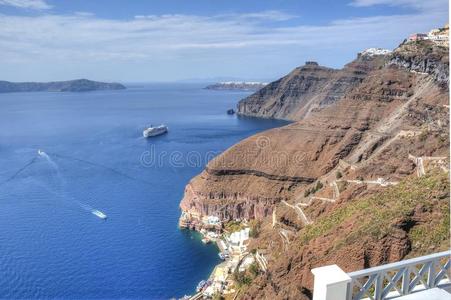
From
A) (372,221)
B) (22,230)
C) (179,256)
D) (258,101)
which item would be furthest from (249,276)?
(258,101)

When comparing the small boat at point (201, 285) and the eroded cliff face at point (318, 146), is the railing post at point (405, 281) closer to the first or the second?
the small boat at point (201, 285)

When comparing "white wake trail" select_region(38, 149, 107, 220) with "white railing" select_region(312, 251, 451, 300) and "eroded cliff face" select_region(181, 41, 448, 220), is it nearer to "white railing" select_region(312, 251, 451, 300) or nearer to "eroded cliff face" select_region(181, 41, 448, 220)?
"eroded cliff face" select_region(181, 41, 448, 220)

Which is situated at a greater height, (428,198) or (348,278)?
(348,278)

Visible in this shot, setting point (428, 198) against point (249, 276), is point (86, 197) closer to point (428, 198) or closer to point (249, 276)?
point (249, 276)

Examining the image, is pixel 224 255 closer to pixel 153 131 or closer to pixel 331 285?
pixel 331 285

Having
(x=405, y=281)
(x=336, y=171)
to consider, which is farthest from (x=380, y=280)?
(x=336, y=171)

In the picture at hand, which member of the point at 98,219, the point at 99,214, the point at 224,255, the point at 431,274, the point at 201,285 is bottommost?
the point at 201,285
